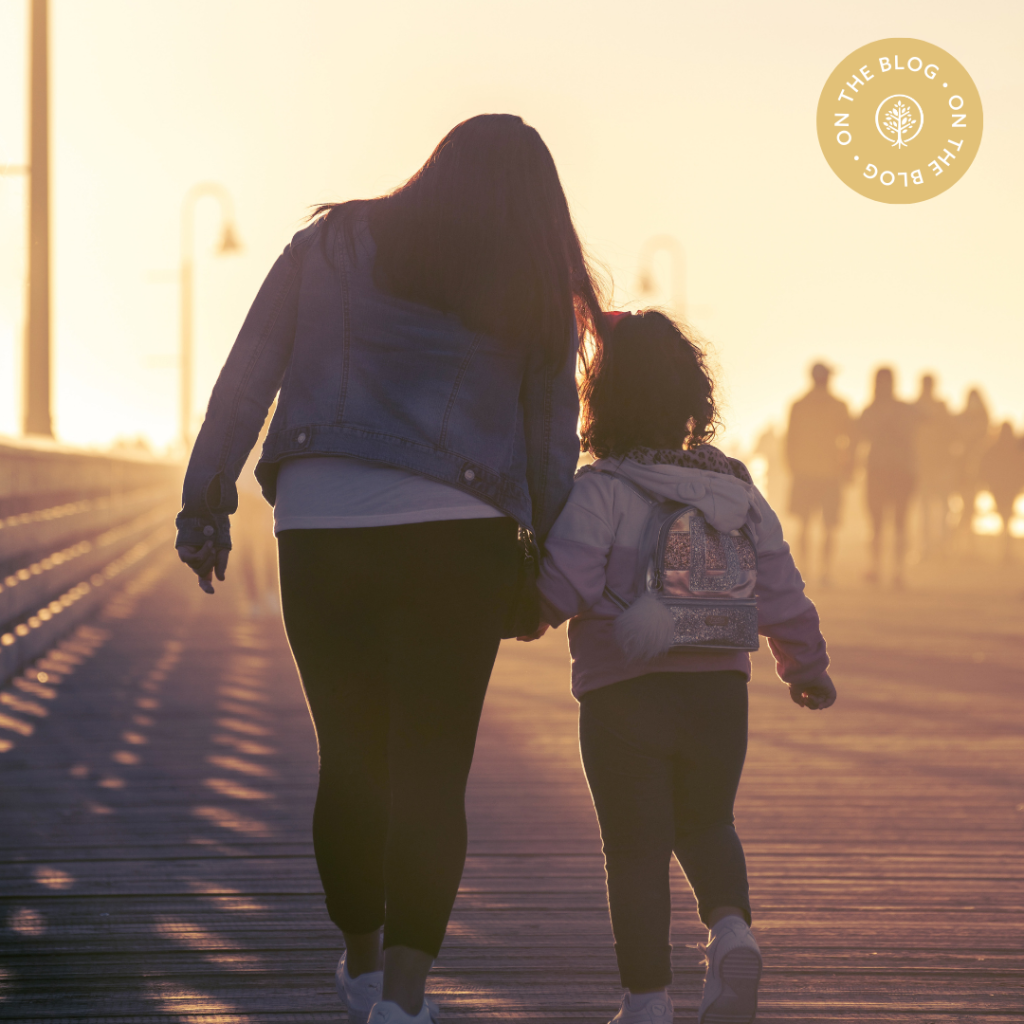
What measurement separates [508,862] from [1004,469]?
588 inches

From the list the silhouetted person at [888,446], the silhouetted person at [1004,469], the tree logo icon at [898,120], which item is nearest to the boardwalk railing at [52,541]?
the tree logo icon at [898,120]

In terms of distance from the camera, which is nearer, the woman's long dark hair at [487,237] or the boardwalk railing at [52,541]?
the woman's long dark hair at [487,237]

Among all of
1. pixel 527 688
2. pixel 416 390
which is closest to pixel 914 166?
pixel 527 688

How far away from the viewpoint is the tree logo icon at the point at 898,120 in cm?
860

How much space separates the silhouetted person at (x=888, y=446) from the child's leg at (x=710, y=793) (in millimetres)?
12043

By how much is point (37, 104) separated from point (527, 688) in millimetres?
8342

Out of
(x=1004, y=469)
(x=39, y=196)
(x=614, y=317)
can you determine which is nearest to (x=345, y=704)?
(x=614, y=317)

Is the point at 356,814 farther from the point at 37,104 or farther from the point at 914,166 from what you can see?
the point at 37,104

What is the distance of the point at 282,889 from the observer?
425cm

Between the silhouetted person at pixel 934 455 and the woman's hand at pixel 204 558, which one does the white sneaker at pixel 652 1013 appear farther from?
the silhouetted person at pixel 934 455

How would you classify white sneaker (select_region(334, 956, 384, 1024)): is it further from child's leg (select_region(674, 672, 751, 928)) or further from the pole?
the pole

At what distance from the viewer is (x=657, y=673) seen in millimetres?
3143

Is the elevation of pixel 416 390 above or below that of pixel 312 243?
below

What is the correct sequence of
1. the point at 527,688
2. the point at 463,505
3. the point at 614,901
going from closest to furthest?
1. the point at 463,505
2. the point at 614,901
3. the point at 527,688
